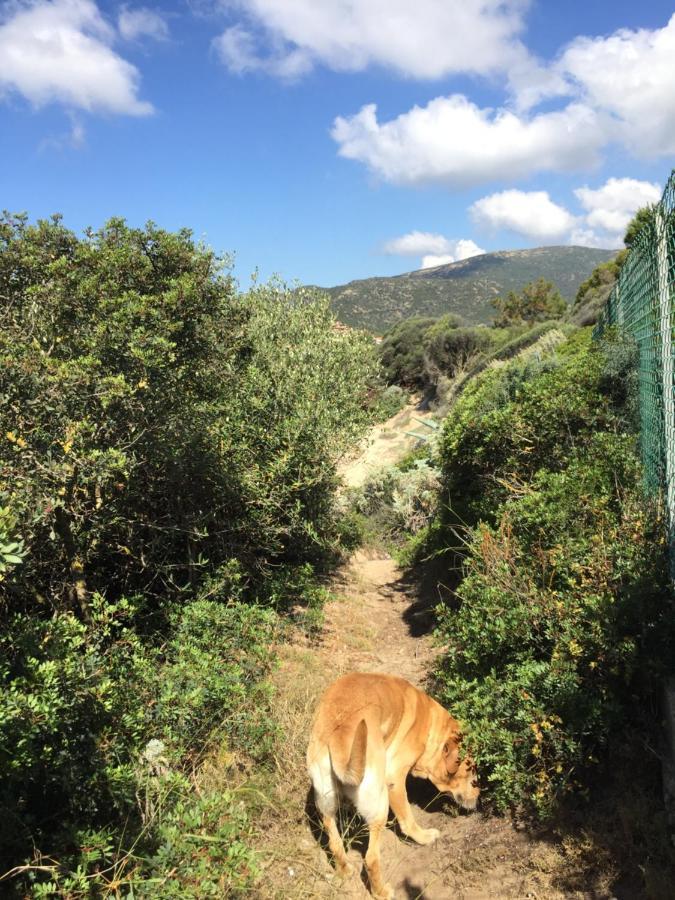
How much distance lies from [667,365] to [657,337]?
653mm

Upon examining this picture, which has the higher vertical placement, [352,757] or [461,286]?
[461,286]

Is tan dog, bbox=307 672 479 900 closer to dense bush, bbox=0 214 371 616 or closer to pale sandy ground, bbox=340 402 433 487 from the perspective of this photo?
dense bush, bbox=0 214 371 616

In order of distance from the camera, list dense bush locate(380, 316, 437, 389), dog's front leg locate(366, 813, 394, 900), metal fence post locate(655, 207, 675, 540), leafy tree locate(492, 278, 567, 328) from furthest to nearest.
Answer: leafy tree locate(492, 278, 567, 328) < dense bush locate(380, 316, 437, 389) < metal fence post locate(655, 207, 675, 540) < dog's front leg locate(366, 813, 394, 900)

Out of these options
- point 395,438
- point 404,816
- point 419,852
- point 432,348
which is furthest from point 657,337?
point 432,348

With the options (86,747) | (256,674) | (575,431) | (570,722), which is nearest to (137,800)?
(86,747)

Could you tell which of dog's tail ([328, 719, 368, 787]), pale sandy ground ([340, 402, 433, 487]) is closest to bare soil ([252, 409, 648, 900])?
dog's tail ([328, 719, 368, 787])

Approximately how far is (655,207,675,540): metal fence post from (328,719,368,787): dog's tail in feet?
7.62

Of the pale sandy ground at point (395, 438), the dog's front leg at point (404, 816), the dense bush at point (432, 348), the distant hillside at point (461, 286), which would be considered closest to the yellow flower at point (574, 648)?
the dog's front leg at point (404, 816)

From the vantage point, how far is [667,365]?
4137 millimetres

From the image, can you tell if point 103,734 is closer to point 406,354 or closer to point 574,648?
point 574,648

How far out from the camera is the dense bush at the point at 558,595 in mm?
3596

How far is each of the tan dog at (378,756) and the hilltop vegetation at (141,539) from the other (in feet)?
2.02

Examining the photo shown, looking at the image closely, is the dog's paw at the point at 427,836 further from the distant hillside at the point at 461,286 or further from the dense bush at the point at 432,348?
the distant hillside at the point at 461,286

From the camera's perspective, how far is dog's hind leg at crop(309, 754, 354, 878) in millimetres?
3549
